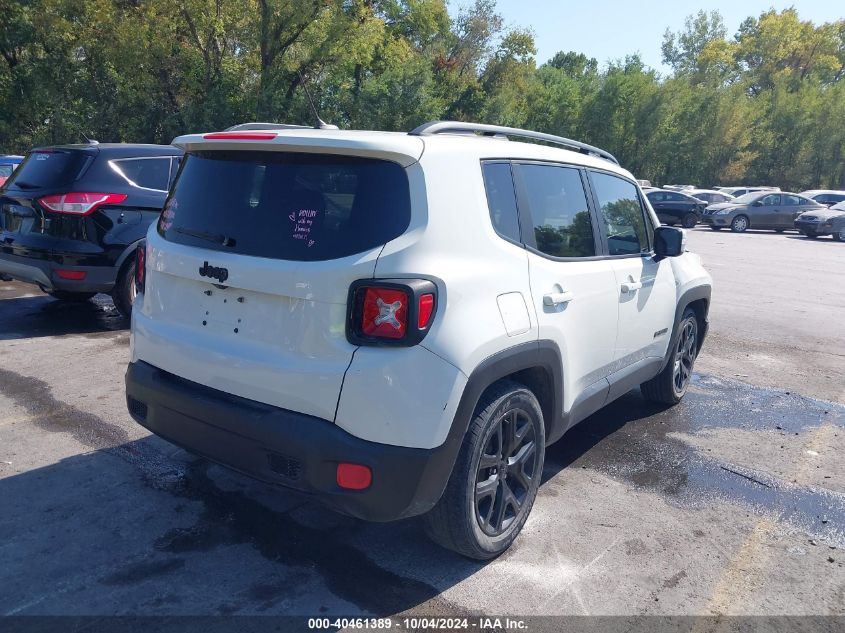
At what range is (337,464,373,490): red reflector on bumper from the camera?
2.76 metres

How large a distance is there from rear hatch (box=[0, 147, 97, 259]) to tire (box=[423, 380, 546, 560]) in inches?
210

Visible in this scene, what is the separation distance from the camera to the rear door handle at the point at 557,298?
3.48 metres

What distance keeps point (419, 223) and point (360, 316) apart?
450mm

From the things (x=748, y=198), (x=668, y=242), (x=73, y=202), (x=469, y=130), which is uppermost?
(x=469, y=130)

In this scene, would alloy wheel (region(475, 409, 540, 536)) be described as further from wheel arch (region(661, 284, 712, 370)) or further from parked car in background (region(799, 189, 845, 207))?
parked car in background (region(799, 189, 845, 207))

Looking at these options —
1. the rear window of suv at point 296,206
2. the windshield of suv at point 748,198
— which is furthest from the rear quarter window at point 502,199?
the windshield of suv at point 748,198

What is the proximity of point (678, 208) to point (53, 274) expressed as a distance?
25503 millimetres

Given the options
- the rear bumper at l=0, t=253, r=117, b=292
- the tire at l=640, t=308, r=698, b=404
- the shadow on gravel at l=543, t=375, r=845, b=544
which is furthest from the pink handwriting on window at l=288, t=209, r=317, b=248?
the rear bumper at l=0, t=253, r=117, b=292

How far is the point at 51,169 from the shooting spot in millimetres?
7051

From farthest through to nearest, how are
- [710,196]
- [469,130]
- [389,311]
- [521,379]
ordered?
[710,196]
[469,130]
[521,379]
[389,311]

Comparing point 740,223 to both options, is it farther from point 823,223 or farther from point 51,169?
point 51,169

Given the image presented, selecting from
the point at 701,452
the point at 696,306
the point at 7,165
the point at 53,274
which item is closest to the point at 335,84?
the point at 7,165

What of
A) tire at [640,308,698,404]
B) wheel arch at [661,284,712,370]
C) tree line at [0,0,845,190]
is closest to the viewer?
wheel arch at [661,284,712,370]

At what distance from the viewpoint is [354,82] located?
1200 inches
